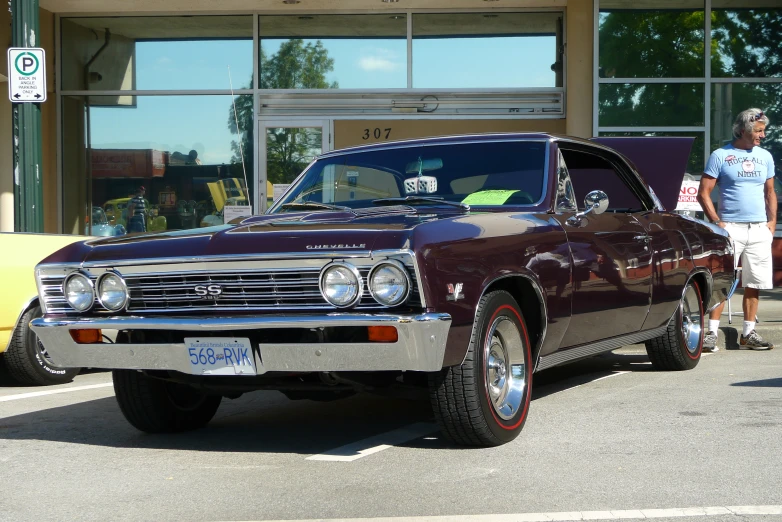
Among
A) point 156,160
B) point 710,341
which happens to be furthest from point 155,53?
point 710,341

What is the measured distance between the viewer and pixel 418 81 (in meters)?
15.6

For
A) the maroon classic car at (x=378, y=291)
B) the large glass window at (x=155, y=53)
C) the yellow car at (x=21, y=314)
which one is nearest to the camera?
the maroon classic car at (x=378, y=291)

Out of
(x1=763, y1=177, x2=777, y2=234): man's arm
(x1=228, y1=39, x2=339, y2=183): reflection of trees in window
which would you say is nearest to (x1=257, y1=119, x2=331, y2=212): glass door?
(x1=228, y1=39, x2=339, y2=183): reflection of trees in window

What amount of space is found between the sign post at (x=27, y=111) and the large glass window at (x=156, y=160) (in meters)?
4.91

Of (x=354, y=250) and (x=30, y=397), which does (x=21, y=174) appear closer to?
(x=30, y=397)

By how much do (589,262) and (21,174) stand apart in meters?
6.84

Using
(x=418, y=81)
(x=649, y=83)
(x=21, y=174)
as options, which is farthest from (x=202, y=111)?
(x=649, y=83)

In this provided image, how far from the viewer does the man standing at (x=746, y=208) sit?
29.9ft

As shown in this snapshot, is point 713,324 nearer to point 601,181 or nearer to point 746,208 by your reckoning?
point 746,208

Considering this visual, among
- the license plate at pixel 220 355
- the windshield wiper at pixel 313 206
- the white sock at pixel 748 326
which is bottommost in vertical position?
the white sock at pixel 748 326

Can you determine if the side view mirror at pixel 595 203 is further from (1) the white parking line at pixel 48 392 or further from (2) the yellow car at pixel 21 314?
(2) the yellow car at pixel 21 314

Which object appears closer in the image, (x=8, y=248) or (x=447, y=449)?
(x=447, y=449)

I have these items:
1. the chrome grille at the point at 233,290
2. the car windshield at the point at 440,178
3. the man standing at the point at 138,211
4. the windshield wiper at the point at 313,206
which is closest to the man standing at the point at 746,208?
the car windshield at the point at 440,178

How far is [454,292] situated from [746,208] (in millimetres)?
5282
